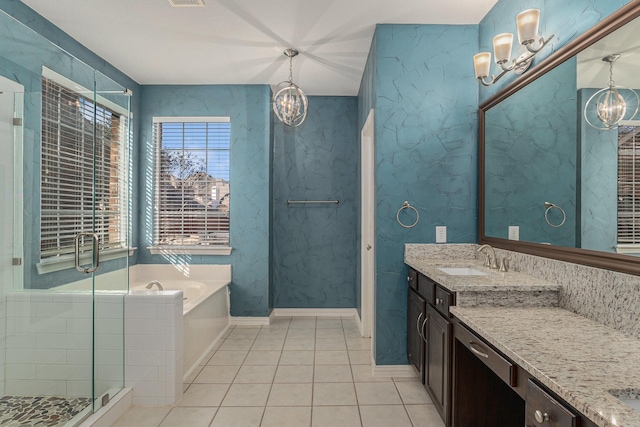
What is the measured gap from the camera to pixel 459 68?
2689mm

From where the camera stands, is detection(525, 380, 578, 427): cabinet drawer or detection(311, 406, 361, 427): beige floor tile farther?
detection(311, 406, 361, 427): beige floor tile

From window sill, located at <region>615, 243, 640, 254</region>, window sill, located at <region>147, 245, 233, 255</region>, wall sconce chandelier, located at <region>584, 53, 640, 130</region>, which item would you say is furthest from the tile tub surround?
window sill, located at <region>147, 245, 233, 255</region>

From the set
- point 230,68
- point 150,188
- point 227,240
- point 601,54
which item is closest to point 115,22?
point 230,68

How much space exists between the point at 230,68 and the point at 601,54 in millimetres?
2999

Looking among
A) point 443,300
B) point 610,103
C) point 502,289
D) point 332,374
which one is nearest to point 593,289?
point 502,289

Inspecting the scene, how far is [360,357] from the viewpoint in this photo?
10.0 feet

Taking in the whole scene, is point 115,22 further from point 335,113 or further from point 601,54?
point 601,54

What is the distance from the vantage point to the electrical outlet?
217 cm

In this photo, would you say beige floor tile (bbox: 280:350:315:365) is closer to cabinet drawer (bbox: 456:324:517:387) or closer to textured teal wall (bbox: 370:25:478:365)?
textured teal wall (bbox: 370:25:478:365)

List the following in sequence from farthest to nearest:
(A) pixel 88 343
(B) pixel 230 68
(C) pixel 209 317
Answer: (B) pixel 230 68 < (C) pixel 209 317 < (A) pixel 88 343

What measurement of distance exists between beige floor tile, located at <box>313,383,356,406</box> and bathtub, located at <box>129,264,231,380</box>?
1019 millimetres

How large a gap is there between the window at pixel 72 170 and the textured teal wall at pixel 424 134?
1836mm

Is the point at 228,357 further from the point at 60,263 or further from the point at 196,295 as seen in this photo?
the point at 60,263

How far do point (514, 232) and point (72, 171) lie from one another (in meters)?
2.60
